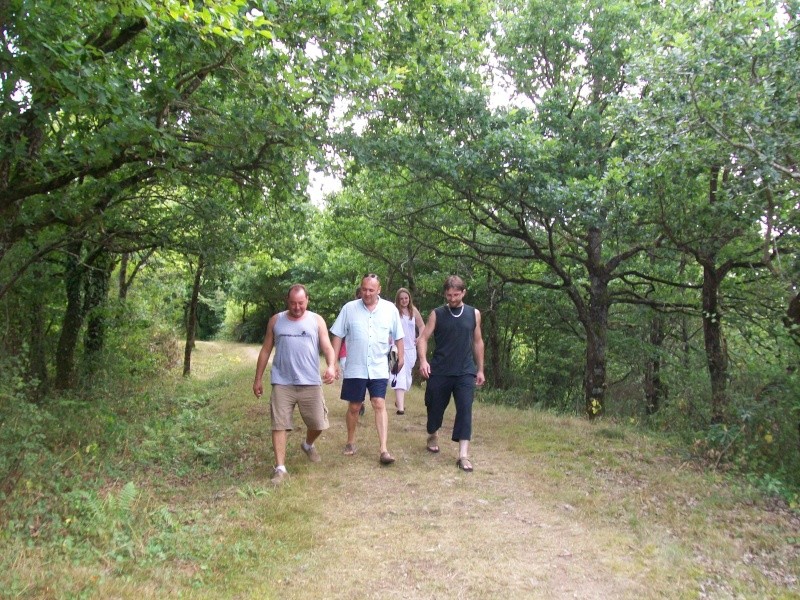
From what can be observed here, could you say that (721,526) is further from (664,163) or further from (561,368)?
(561,368)

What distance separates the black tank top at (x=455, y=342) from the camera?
648 cm

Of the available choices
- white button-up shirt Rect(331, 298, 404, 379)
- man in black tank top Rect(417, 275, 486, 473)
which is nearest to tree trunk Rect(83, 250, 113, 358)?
white button-up shirt Rect(331, 298, 404, 379)


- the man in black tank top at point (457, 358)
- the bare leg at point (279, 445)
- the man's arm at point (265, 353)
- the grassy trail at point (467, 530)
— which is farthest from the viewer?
the man in black tank top at point (457, 358)

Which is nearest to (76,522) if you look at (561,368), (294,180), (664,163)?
(294,180)

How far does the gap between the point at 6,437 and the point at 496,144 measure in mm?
7242

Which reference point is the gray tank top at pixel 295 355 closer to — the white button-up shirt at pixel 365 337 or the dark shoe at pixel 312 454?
the white button-up shirt at pixel 365 337

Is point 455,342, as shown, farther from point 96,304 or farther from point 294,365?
point 96,304

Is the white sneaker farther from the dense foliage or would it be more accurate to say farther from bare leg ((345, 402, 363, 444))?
the dense foliage

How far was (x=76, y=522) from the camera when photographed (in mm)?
4359

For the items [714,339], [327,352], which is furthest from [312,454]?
[714,339]

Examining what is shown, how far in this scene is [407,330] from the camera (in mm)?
8844

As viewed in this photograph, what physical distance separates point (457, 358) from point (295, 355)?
1.75 meters

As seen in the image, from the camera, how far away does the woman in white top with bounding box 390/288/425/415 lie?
344 inches

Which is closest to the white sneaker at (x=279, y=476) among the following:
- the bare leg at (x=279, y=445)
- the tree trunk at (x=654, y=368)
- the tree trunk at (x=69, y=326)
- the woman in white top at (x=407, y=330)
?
the bare leg at (x=279, y=445)
